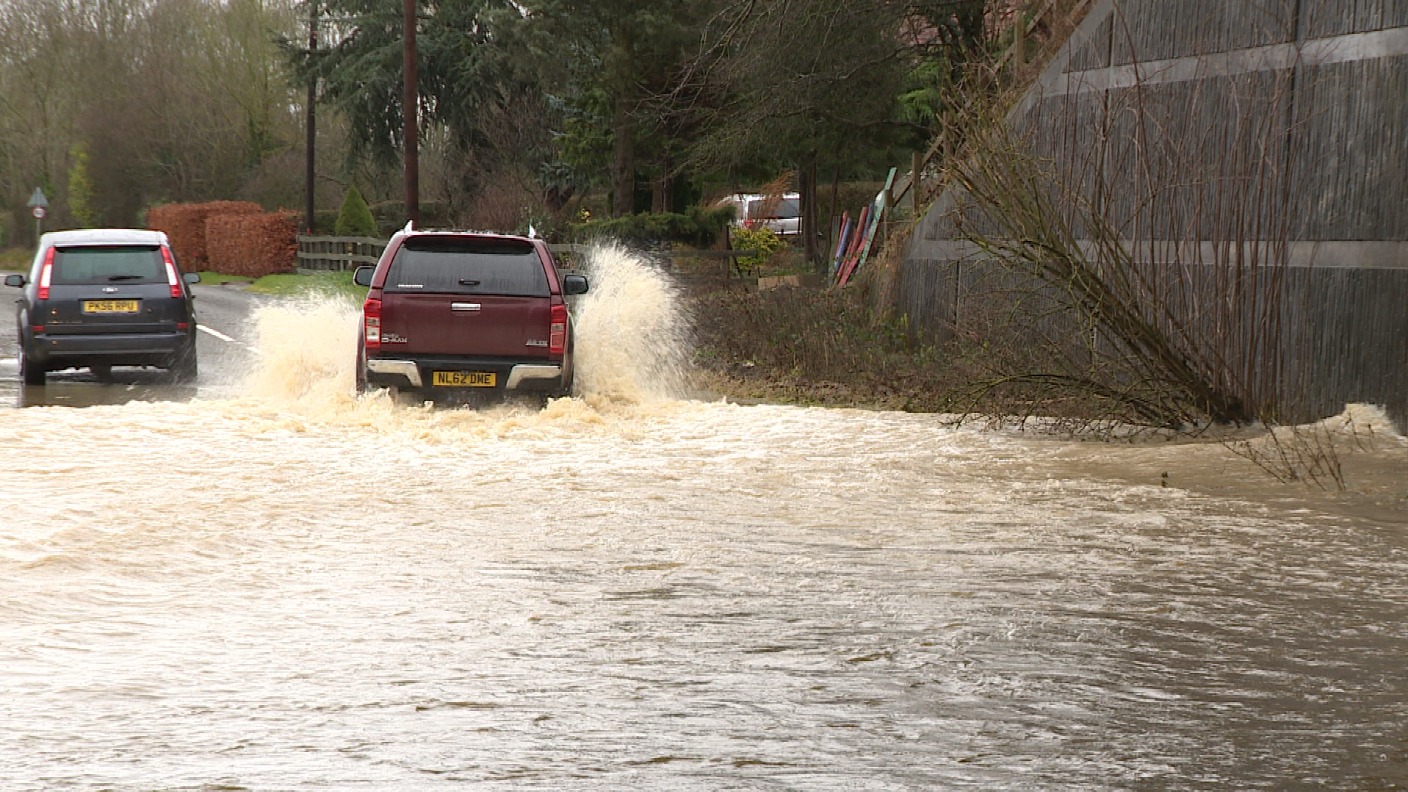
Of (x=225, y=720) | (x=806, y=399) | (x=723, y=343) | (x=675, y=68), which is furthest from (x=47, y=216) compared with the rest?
(x=225, y=720)

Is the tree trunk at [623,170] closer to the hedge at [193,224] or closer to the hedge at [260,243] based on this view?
the hedge at [260,243]

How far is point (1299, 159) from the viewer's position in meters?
14.0

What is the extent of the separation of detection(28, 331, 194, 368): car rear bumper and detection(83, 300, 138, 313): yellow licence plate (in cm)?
26

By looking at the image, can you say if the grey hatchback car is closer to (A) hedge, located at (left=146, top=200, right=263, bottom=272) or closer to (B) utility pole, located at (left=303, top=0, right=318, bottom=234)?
(B) utility pole, located at (left=303, top=0, right=318, bottom=234)

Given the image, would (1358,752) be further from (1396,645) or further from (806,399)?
(806,399)

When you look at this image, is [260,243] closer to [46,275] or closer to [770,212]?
[770,212]

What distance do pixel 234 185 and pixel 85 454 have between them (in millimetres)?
53713

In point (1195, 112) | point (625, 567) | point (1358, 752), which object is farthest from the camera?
point (1195, 112)

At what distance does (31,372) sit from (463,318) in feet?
20.3

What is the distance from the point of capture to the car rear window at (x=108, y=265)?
17938 mm

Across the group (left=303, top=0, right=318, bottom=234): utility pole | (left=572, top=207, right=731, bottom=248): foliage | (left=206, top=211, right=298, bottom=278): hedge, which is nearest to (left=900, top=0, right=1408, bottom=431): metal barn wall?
(left=572, top=207, right=731, bottom=248): foliage

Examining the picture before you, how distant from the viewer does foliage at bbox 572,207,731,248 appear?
116 ft

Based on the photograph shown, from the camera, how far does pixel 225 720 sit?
224 inches

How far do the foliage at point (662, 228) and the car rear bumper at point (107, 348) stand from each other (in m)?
17.3
